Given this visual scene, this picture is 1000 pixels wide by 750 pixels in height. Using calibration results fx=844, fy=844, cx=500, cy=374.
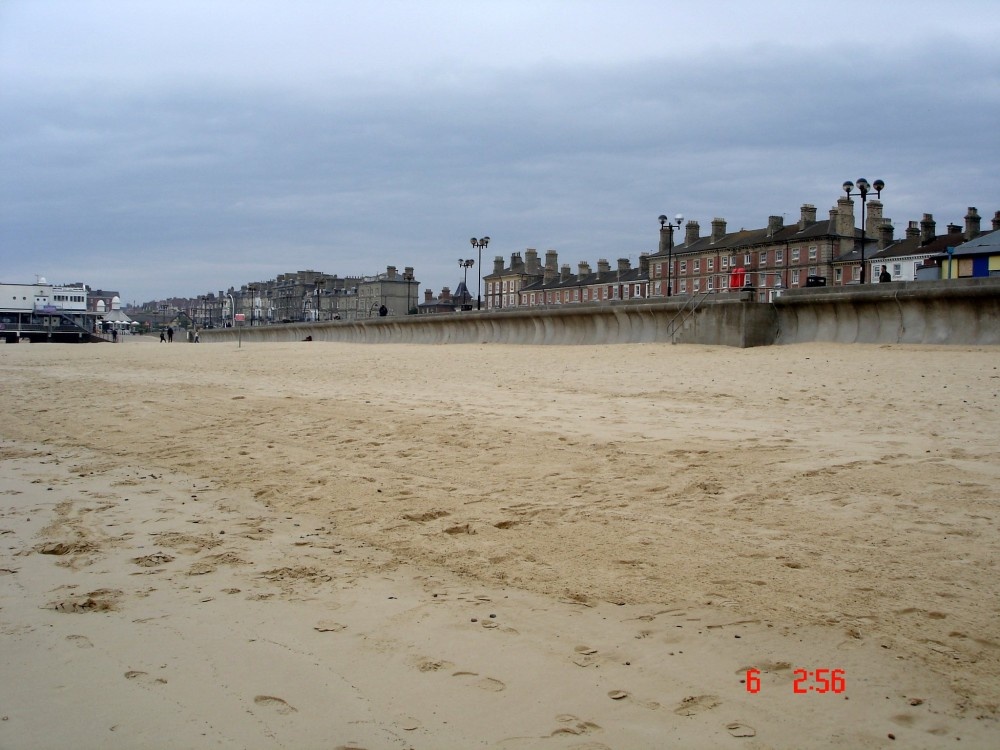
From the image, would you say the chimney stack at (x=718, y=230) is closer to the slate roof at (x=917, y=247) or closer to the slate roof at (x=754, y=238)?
the slate roof at (x=754, y=238)

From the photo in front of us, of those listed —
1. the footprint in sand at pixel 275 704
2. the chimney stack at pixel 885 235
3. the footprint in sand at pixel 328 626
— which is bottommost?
the footprint in sand at pixel 275 704

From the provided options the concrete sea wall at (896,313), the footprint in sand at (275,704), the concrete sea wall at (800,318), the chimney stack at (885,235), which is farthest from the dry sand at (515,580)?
the chimney stack at (885,235)

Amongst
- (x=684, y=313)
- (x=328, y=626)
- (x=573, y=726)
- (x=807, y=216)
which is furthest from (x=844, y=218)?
(x=573, y=726)

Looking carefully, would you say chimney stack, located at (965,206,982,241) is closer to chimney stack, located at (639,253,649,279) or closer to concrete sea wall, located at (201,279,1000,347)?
chimney stack, located at (639,253,649,279)

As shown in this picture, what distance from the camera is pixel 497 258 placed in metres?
109

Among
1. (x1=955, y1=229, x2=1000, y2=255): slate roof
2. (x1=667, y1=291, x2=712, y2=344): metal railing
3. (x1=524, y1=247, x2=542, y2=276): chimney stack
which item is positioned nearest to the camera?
(x1=667, y1=291, x2=712, y2=344): metal railing

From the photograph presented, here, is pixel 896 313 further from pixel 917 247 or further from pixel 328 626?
pixel 917 247

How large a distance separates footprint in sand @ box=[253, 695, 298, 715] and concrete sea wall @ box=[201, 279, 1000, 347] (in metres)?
16.5

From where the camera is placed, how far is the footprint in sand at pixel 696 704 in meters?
3.64

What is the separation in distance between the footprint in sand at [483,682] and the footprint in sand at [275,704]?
77 cm
